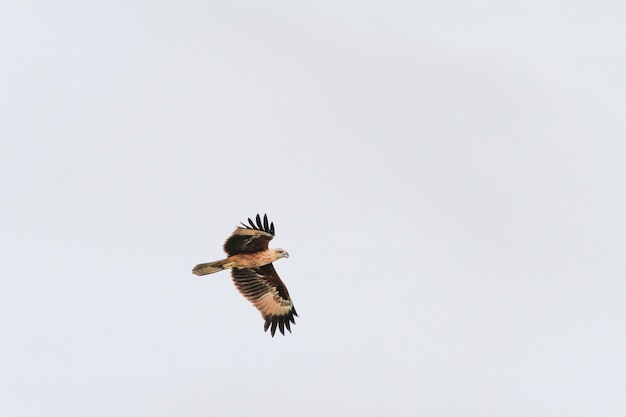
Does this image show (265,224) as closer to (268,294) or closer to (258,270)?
(258,270)

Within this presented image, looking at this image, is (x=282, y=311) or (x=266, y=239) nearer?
(x=266, y=239)

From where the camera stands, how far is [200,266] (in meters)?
31.4

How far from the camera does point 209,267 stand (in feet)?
103

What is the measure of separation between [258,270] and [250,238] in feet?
7.77

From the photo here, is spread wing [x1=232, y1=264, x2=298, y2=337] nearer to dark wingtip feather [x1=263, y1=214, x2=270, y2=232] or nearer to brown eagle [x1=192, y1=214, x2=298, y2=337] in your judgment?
brown eagle [x1=192, y1=214, x2=298, y2=337]

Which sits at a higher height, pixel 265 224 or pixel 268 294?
pixel 265 224

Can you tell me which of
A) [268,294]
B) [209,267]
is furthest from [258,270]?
[209,267]

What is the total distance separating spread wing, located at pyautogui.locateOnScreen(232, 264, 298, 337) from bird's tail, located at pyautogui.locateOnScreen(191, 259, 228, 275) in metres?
1.90

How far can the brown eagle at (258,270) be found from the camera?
3139 centimetres

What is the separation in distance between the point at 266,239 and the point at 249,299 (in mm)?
3409

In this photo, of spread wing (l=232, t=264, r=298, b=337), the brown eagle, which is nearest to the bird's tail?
the brown eagle

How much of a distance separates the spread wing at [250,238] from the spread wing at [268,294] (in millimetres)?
1767

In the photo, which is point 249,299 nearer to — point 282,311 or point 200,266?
point 282,311

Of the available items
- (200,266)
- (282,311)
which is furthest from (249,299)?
(200,266)
